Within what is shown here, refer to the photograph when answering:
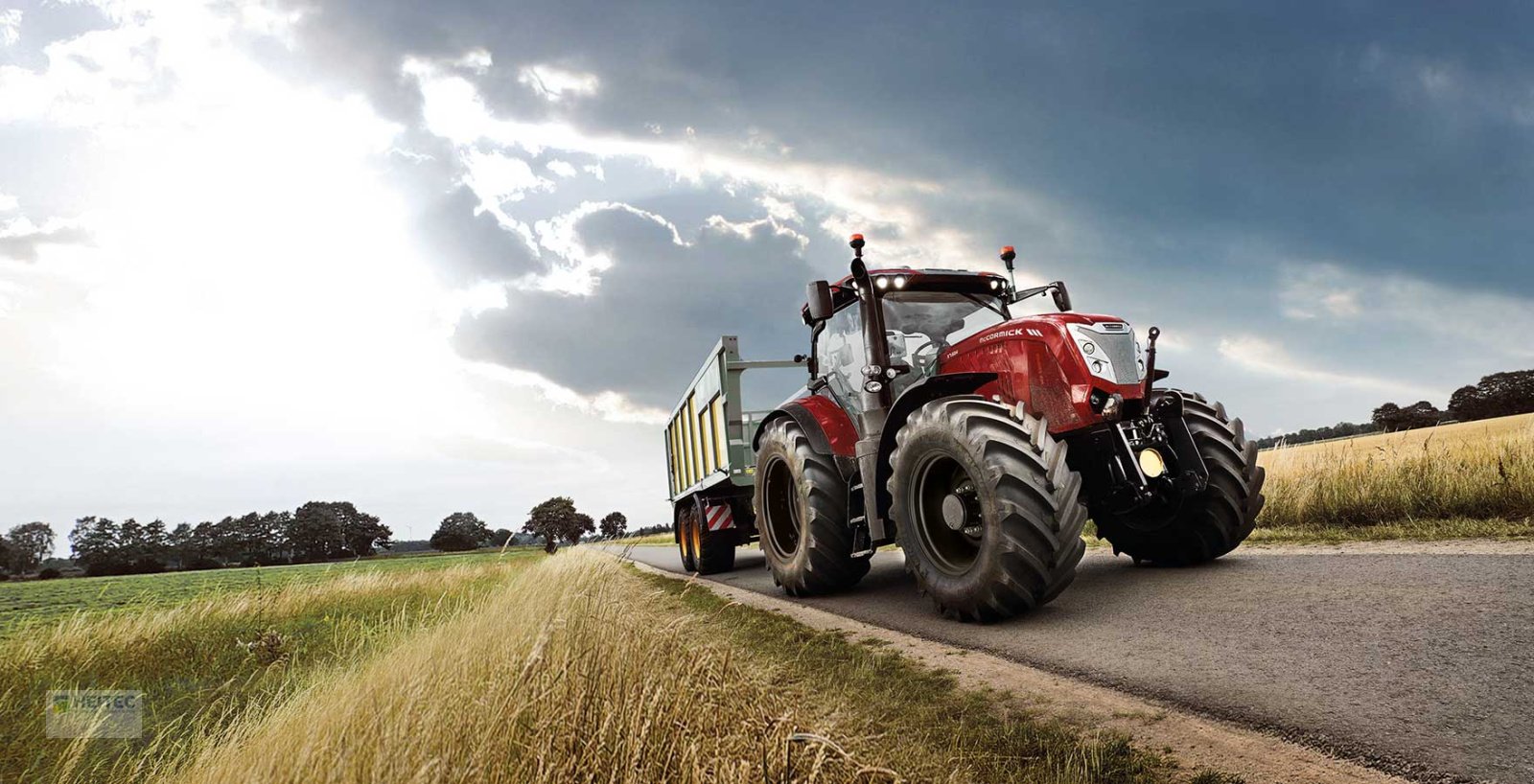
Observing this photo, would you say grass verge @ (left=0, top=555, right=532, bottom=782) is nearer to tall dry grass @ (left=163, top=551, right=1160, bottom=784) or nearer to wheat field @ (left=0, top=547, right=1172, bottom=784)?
wheat field @ (left=0, top=547, right=1172, bottom=784)

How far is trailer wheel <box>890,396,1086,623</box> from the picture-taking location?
13.8 feet

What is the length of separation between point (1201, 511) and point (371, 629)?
246 inches

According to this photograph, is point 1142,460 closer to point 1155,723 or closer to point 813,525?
point 1155,723

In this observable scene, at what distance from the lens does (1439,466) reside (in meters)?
6.91

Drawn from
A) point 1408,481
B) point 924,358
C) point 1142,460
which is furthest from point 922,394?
point 1408,481

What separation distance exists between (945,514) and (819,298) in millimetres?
1996

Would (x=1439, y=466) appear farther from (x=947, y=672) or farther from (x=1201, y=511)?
(x=947, y=672)

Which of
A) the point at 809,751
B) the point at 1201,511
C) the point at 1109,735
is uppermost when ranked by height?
the point at 1201,511

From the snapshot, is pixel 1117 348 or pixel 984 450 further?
pixel 1117 348

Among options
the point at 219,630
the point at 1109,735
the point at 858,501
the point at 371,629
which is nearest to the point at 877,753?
the point at 1109,735

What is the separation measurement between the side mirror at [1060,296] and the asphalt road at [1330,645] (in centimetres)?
228

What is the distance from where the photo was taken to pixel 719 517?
11141mm

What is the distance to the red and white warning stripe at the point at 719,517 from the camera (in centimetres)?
1106

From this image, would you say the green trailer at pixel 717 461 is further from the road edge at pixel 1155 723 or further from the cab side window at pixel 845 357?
the road edge at pixel 1155 723
